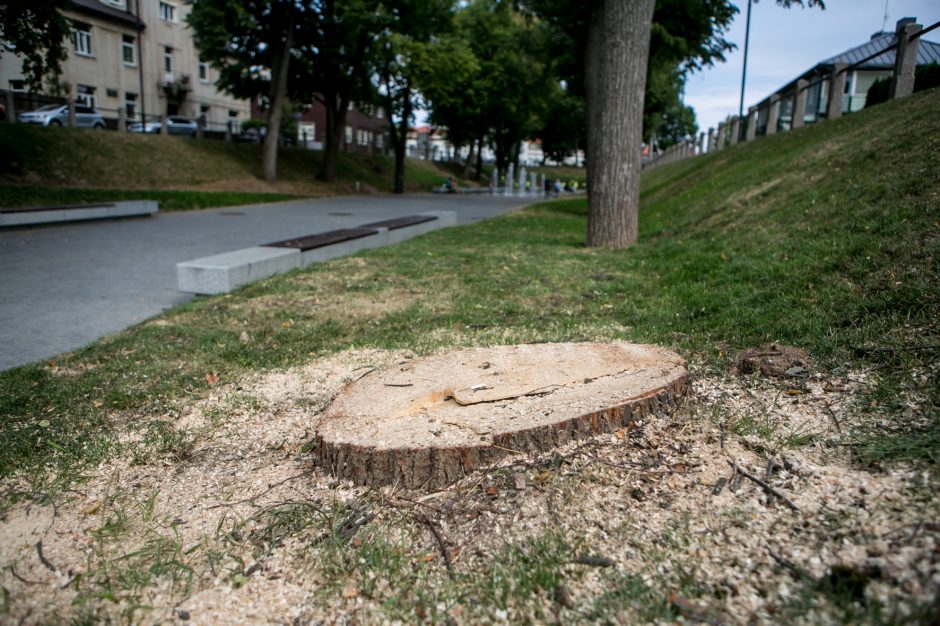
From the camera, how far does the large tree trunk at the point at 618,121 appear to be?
29.0 ft

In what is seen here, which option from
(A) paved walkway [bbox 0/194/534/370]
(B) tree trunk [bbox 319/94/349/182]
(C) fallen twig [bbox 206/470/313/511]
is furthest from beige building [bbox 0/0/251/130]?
(C) fallen twig [bbox 206/470/313/511]

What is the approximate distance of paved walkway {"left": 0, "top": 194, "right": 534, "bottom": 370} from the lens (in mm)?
5762

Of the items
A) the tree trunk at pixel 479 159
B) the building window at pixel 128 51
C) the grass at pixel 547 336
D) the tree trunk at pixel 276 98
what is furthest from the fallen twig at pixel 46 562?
the building window at pixel 128 51

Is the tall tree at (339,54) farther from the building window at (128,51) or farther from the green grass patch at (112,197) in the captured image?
the building window at (128,51)

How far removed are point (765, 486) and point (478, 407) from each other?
1.20 m

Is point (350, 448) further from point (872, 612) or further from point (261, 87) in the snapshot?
point (261, 87)

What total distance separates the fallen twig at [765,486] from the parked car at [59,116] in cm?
2793

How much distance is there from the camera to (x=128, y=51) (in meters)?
41.9

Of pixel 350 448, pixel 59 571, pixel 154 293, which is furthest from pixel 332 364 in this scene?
pixel 154 293

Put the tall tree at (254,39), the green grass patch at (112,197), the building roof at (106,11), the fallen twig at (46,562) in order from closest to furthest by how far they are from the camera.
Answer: the fallen twig at (46,562) < the green grass patch at (112,197) < the tall tree at (254,39) < the building roof at (106,11)

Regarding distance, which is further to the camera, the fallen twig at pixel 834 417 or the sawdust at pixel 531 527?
the fallen twig at pixel 834 417

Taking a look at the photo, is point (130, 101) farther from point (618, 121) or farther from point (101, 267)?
point (618, 121)

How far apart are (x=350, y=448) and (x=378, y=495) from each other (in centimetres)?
23

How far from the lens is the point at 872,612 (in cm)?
167
